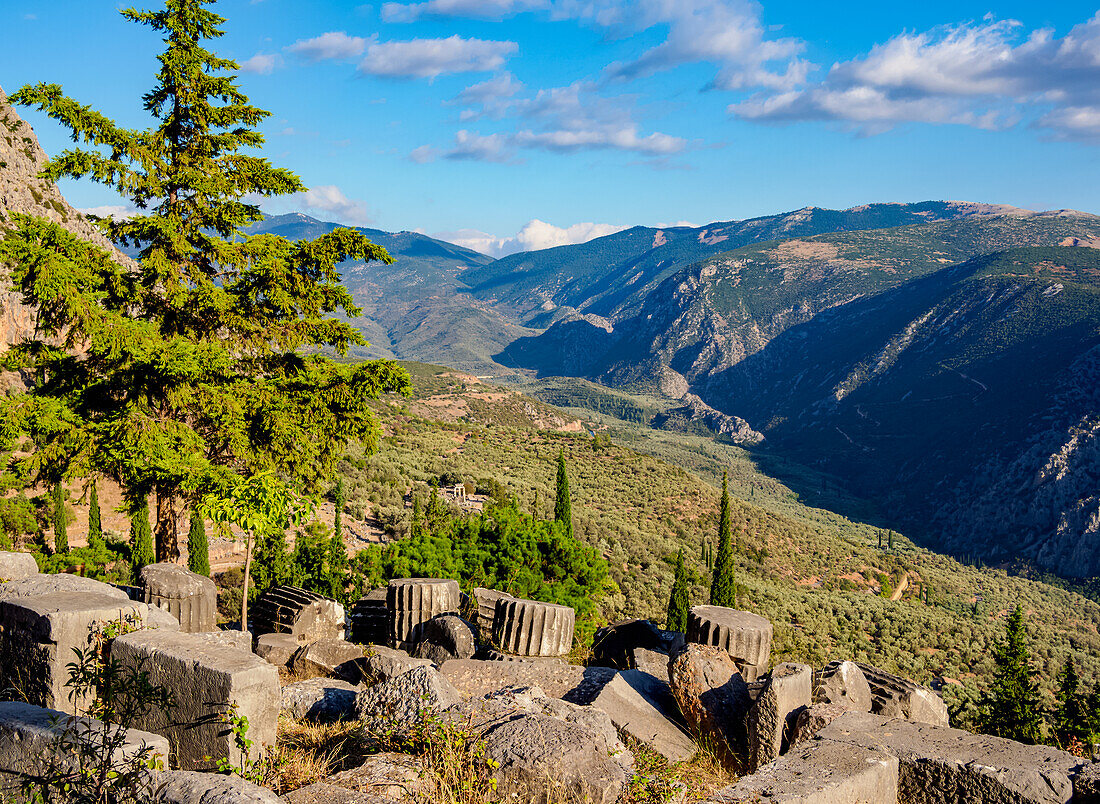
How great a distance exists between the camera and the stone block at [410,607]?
1034 centimetres

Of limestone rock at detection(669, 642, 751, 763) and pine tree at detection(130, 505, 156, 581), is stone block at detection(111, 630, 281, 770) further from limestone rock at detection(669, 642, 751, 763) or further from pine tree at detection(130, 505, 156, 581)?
pine tree at detection(130, 505, 156, 581)

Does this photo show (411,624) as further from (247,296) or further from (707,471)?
(707,471)

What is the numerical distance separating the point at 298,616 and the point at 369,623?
4.03 ft

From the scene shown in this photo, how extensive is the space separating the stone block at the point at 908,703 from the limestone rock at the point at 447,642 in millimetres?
4862

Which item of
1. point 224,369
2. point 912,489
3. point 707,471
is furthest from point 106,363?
point 912,489

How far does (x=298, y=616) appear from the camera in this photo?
10.1 m

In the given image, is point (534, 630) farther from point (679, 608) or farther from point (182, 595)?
point (679, 608)

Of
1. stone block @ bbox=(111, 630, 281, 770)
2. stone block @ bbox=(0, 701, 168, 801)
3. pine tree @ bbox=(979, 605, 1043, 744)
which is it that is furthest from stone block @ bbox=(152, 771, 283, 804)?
pine tree @ bbox=(979, 605, 1043, 744)

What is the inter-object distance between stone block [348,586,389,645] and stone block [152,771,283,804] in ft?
23.1

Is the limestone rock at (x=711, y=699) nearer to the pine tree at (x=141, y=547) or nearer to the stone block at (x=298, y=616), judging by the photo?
the stone block at (x=298, y=616)

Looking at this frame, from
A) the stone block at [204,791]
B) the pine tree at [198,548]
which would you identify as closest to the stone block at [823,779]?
the stone block at [204,791]

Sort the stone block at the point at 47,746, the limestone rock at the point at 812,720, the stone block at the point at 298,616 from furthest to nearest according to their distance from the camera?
1. the stone block at the point at 298,616
2. the limestone rock at the point at 812,720
3. the stone block at the point at 47,746

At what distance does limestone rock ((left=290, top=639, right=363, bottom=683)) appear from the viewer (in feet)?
26.8

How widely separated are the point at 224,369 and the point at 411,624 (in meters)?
5.13
